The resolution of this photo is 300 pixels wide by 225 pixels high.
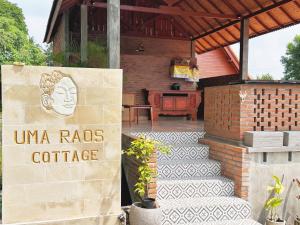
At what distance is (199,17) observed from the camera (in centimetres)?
1132

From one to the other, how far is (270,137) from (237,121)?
541 mm

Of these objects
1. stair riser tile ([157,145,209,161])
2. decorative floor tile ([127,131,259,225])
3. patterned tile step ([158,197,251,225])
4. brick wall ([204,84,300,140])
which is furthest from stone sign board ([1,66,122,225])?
brick wall ([204,84,300,140])

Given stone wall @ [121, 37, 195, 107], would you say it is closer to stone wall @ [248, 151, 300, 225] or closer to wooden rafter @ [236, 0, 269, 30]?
wooden rafter @ [236, 0, 269, 30]

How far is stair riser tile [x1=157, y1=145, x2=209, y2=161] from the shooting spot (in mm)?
5555

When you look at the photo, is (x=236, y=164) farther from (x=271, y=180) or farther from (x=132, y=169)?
(x=132, y=169)

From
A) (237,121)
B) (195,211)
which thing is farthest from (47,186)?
(237,121)

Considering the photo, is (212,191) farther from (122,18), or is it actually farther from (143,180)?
(122,18)

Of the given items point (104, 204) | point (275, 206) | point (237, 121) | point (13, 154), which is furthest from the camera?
point (237, 121)

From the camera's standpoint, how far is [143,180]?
4215 mm

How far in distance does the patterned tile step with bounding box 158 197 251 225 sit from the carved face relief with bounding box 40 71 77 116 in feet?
5.96

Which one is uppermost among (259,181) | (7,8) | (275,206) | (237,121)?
(7,8)

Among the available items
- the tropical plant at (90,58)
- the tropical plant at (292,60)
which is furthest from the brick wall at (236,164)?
the tropical plant at (292,60)

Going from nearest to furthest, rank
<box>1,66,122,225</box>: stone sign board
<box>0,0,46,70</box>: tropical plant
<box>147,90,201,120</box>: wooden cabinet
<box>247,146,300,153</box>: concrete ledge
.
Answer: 1. <box>1,66,122,225</box>: stone sign board
2. <box>247,146,300,153</box>: concrete ledge
3. <box>147,90,201,120</box>: wooden cabinet
4. <box>0,0,46,70</box>: tropical plant

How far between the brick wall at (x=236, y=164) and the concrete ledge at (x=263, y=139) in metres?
0.18
